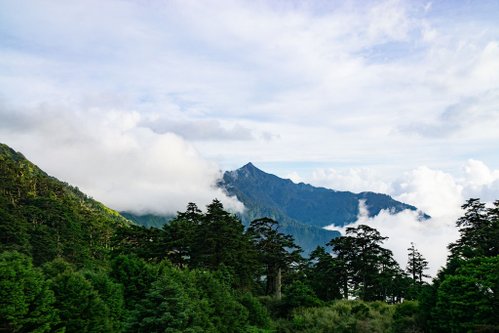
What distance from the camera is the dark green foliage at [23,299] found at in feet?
59.9

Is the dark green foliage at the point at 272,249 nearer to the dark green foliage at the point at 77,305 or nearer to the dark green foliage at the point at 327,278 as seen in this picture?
the dark green foliage at the point at 327,278

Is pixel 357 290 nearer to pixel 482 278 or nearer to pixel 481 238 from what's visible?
pixel 481 238

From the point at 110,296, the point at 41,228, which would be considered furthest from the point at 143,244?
the point at 41,228

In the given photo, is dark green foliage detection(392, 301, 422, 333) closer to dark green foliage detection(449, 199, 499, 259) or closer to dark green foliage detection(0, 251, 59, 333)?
dark green foliage detection(449, 199, 499, 259)

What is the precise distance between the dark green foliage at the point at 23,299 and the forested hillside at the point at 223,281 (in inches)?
1.9

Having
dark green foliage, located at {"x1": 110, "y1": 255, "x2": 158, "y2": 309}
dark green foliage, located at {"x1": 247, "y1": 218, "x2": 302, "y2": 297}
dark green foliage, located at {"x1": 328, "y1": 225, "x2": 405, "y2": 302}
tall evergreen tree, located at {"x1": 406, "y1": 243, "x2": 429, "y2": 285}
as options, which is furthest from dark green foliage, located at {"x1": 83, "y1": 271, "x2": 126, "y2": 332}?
tall evergreen tree, located at {"x1": 406, "y1": 243, "x2": 429, "y2": 285}

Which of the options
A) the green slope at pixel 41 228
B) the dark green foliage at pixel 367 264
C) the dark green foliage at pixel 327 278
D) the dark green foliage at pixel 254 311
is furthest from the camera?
the dark green foliage at pixel 327 278

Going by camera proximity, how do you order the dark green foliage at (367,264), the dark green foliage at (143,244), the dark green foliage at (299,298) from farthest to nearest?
the dark green foliage at (367,264) < the dark green foliage at (299,298) < the dark green foliage at (143,244)

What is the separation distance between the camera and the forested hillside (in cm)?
1953

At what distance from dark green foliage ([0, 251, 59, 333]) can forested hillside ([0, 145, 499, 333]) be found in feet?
0.16

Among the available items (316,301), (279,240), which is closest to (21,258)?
(316,301)

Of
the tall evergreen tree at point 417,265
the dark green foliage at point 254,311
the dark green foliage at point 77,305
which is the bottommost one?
the dark green foliage at point 254,311

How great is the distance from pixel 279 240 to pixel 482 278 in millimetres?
30254

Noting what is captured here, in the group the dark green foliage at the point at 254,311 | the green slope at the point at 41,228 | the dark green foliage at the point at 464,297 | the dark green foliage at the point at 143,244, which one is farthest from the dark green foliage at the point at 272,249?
the green slope at the point at 41,228
